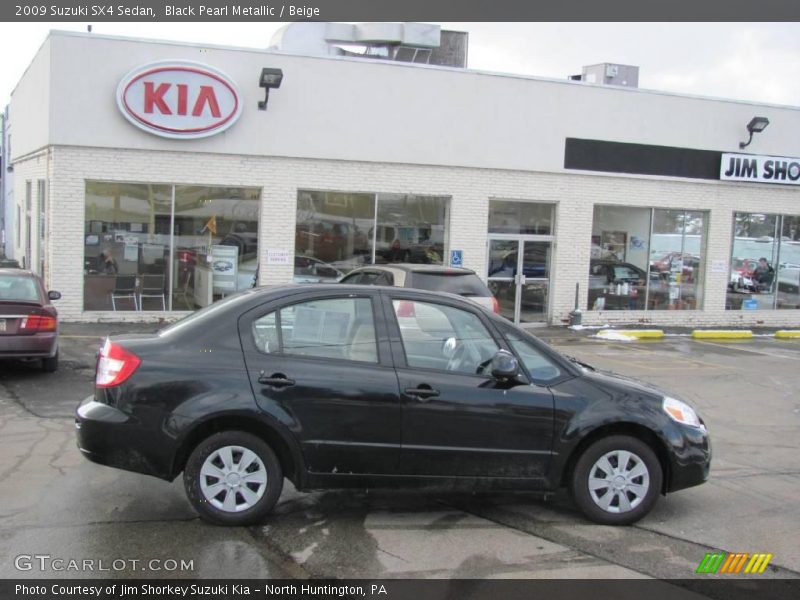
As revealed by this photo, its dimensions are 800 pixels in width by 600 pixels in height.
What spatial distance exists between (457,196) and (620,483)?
1197cm

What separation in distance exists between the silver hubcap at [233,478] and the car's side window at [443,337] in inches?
49.1

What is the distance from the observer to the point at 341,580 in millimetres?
4422

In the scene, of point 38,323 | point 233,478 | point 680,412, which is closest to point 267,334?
point 233,478

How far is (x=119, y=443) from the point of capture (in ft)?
16.4

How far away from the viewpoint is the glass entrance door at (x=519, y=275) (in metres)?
17.6

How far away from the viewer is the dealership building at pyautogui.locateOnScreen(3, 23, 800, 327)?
14.7m

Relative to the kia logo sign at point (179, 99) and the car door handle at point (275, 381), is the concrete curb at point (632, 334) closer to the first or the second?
the kia logo sign at point (179, 99)

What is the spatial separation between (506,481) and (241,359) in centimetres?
196

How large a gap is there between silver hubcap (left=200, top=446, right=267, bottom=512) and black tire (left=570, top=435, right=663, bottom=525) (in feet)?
7.07

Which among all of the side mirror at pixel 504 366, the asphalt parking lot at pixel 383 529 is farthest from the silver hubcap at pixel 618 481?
the side mirror at pixel 504 366

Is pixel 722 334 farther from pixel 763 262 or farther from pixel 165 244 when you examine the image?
pixel 165 244

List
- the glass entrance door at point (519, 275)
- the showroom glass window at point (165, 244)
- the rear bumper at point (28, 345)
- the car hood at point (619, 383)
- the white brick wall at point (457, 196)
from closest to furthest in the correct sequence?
the car hood at point (619, 383), the rear bumper at point (28, 345), the white brick wall at point (457, 196), the showroom glass window at point (165, 244), the glass entrance door at point (519, 275)

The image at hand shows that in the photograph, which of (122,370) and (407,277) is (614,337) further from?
(122,370)

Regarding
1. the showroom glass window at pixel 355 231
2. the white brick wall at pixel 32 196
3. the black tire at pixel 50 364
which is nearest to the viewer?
the black tire at pixel 50 364
